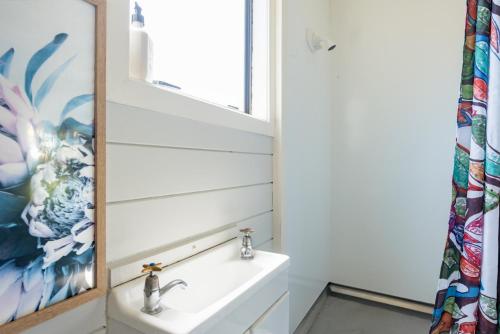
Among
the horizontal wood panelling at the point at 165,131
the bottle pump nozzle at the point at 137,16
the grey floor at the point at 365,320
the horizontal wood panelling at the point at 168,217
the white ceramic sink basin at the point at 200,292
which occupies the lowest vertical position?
the grey floor at the point at 365,320

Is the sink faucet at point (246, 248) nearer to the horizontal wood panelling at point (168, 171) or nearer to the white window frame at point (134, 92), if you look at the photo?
the horizontal wood panelling at point (168, 171)

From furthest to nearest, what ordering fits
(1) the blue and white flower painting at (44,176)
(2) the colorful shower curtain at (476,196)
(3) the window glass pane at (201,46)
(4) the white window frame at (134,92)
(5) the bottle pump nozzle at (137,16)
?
1. (2) the colorful shower curtain at (476,196)
2. (3) the window glass pane at (201,46)
3. (5) the bottle pump nozzle at (137,16)
4. (4) the white window frame at (134,92)
5. (1) the blue and white flower painting at (44,176)

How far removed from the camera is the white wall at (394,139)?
5.77 feet

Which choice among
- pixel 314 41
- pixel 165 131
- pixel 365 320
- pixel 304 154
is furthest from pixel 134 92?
pixel 365 320

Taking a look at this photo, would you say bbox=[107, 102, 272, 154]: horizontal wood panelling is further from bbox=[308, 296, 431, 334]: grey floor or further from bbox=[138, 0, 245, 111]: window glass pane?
bbox=[308, 296, 431, 334]: grey floor

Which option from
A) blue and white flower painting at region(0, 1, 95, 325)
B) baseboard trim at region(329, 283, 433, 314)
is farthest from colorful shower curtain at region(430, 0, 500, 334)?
blue and white flower painting at region(0, 1, 95, 325)

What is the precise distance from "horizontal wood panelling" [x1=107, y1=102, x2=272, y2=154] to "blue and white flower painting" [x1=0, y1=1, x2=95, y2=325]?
3.0 inches

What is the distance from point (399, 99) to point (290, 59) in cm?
95

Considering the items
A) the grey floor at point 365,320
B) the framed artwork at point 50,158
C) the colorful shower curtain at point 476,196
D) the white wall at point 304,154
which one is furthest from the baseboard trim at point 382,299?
the framed artwork at point 50,158

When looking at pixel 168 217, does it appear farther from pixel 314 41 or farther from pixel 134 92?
pixel 314 41

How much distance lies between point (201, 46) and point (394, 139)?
4.81ft

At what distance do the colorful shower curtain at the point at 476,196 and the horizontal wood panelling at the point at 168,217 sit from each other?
3.11 feet

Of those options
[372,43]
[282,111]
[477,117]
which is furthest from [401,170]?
[282,111]

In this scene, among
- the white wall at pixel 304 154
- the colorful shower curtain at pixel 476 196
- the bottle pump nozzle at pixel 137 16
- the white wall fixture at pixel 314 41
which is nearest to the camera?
the bottle pump nozzle at pixel 137 16
